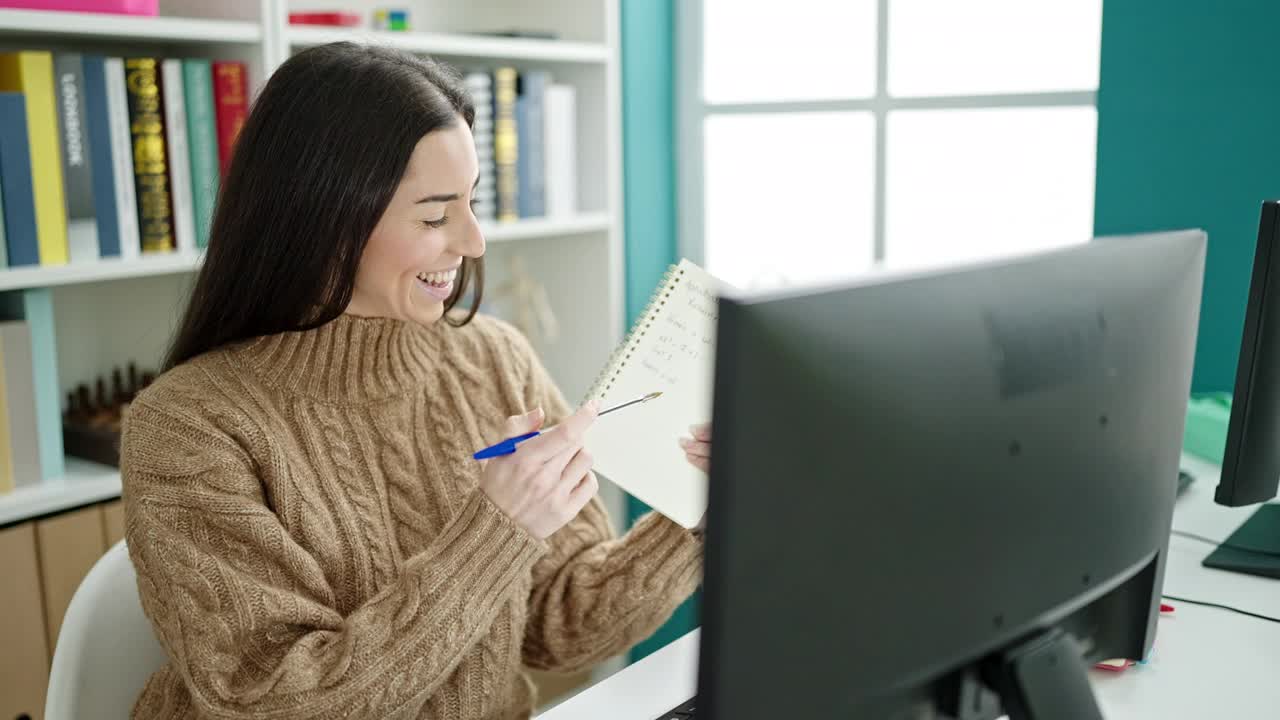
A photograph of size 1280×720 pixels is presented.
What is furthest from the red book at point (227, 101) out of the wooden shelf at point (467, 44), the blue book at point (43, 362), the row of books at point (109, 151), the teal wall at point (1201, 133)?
the teal wall at point (1201, 133)

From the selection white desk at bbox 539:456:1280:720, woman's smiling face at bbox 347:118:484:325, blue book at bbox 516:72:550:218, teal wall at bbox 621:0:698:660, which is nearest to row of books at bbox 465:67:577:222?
blue book at bbox 516:72:550:218

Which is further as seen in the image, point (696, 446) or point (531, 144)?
point (531, 144)

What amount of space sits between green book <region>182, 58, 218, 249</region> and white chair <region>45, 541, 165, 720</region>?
2.54 ft

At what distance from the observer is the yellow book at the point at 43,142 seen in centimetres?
163

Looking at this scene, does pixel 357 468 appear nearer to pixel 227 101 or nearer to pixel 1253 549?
pixel 227 101

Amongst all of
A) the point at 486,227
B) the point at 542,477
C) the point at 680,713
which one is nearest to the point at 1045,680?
the point at 680,713

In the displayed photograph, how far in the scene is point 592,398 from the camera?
119 centimetres

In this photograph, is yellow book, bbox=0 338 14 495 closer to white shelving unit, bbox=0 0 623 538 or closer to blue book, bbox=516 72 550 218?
white shelving unit, bbox=0 0 623 538

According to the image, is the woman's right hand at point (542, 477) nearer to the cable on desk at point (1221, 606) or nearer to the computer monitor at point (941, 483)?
the computer monitor at point (941, 483)

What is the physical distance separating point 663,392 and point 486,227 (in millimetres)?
1127

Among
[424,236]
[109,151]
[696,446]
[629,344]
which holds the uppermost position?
[109,151]

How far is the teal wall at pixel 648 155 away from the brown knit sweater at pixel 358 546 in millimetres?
1139

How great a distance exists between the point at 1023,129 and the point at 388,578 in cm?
155

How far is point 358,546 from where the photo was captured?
1.25 metres
